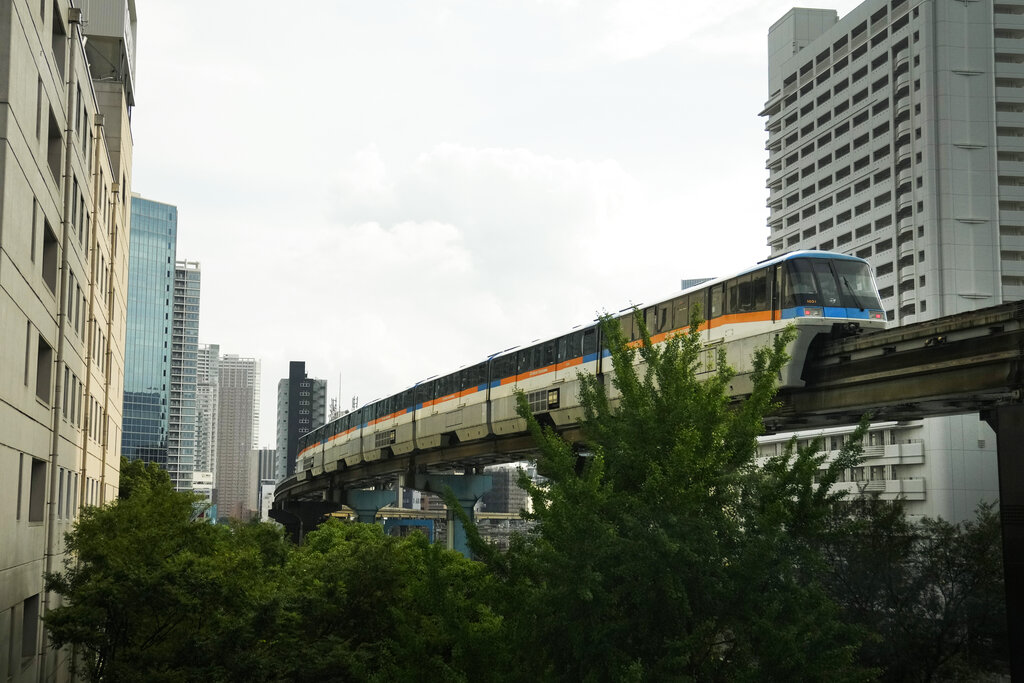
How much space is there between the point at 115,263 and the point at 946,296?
68.1 metres

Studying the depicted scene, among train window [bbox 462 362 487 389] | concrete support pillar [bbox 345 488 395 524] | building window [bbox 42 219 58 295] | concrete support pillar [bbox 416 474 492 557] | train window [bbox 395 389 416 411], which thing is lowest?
concrete support pillar [bbox 345 488 395 524]

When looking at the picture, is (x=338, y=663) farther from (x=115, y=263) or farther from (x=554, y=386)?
(x=115, y=263)

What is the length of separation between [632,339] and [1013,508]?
15363mm

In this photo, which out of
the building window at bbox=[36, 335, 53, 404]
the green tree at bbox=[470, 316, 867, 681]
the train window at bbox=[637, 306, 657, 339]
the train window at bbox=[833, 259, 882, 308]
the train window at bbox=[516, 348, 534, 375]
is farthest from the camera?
the train window at bbox=[516, 348, 534, 375]

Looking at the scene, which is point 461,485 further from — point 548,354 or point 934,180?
point 934,180

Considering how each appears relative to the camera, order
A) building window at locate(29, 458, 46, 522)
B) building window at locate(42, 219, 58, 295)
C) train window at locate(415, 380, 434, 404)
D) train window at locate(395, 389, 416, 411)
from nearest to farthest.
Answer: building window at locate(29, 458, 46, 522) < building window at locate(42, 219, 58, 295) < train window at locate(415, 380, 434, 404) < train window at locate(395, 389, 416, 411)

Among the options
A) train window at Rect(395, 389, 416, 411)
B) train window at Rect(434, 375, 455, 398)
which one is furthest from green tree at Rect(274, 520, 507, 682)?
train window at Rect(395, 389, 416, 411)

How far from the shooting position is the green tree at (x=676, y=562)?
41.1 feet

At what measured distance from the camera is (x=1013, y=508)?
2102cm

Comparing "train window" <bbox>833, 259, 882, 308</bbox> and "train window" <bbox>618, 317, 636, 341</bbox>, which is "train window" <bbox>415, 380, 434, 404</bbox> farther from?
"train window" <bbox>833, 259, 882, 308</bbox>

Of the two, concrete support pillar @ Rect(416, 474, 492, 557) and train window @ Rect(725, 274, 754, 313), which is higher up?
train window @ Rect(725, 274, 754, 313)

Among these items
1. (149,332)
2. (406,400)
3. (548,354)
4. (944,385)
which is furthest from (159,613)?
(149,332)

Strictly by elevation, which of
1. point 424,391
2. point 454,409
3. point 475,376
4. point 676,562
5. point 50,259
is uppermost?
point 50,259

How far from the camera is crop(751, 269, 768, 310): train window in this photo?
28.9m
